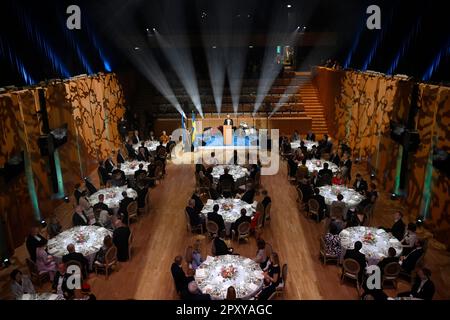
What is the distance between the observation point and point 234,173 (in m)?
12.6

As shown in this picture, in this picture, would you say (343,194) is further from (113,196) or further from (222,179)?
(113,196)

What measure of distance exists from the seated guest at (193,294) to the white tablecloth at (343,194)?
17.3 ft

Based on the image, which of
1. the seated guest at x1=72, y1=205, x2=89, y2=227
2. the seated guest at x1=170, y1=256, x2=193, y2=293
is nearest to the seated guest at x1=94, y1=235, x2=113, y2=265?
the seated guest at x1=72, y1=205, x2=89, y2=227

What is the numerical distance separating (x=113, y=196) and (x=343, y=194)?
6.78 meters

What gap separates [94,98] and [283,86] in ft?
45.2

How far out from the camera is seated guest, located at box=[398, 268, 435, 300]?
6.10m

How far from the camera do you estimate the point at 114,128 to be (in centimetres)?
1872

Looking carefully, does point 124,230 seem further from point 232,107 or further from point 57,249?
point 232,107

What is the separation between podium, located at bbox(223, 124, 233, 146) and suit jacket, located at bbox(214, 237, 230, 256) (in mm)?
11938

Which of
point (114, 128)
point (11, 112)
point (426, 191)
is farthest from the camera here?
point (114, 128)

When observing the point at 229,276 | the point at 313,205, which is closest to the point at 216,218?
the point at 229,276

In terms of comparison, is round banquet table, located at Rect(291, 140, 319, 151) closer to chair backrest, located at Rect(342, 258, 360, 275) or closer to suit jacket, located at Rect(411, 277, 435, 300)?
chair backrest, located at Rect(342, 258, 360, 275)

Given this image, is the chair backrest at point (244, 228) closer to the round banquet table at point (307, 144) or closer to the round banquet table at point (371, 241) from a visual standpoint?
the round banquet table at point (371, 241)
